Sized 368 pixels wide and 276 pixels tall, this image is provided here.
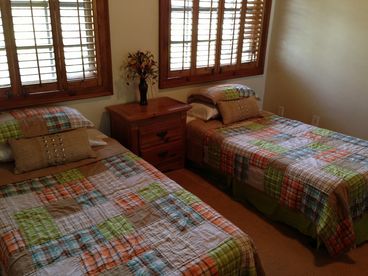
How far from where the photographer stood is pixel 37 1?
2.33 metres

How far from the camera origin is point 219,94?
3.14 metres

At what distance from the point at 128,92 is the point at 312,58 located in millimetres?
2073

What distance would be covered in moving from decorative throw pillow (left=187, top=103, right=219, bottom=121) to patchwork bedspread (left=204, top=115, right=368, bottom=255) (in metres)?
0.21

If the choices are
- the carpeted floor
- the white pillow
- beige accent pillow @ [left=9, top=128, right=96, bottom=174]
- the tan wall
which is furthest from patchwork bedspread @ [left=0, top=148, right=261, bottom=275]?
the tan wall

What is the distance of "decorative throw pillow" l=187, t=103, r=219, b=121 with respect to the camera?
3.11m

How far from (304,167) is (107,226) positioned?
139cm

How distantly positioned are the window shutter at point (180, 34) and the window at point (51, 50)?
0.66m

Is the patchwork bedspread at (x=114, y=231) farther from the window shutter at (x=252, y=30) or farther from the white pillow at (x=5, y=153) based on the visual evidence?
the window shutter at (x=252, y=30)

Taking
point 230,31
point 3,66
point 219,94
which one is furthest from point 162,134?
point 230,31

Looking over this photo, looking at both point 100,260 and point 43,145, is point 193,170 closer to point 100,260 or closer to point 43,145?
point 43,145

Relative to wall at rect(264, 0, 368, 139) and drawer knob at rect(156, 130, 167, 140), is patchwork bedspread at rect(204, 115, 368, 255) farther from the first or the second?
wall at rect(264, 0, 368, 139)

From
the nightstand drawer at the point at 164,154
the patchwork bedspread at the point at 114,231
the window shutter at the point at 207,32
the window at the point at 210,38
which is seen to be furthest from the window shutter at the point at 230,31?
the patchwork bedspread at the point at 114,231

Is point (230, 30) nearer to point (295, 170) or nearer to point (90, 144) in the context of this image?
point (295, 170)

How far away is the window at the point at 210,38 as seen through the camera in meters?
3.06
